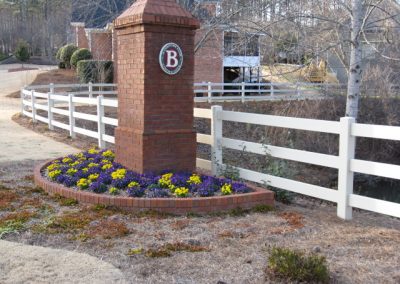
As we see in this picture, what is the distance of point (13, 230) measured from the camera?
17.9ft

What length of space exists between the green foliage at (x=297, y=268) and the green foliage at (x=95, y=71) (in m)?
27.5

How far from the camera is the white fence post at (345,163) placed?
6.10 meters

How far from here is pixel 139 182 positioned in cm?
684

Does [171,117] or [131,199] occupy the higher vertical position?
[171,117]

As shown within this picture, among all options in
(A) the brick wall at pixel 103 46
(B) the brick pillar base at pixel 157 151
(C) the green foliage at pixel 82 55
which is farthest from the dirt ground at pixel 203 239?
(C) the green foliage at pixel 82 55

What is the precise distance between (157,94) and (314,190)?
2.61 metres

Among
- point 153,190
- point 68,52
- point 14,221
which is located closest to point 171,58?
point 153,190

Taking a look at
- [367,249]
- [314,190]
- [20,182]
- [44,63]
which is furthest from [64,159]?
[44,63]

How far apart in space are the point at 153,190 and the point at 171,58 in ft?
6.66

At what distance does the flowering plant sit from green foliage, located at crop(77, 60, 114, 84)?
2370 cm

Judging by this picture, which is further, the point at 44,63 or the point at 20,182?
the point at 44,63

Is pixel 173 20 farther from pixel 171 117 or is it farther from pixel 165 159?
pixel 165 159

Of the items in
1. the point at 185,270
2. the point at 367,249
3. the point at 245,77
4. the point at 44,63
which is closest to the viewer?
the point at 185,270

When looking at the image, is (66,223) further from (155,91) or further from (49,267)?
(155,91)
